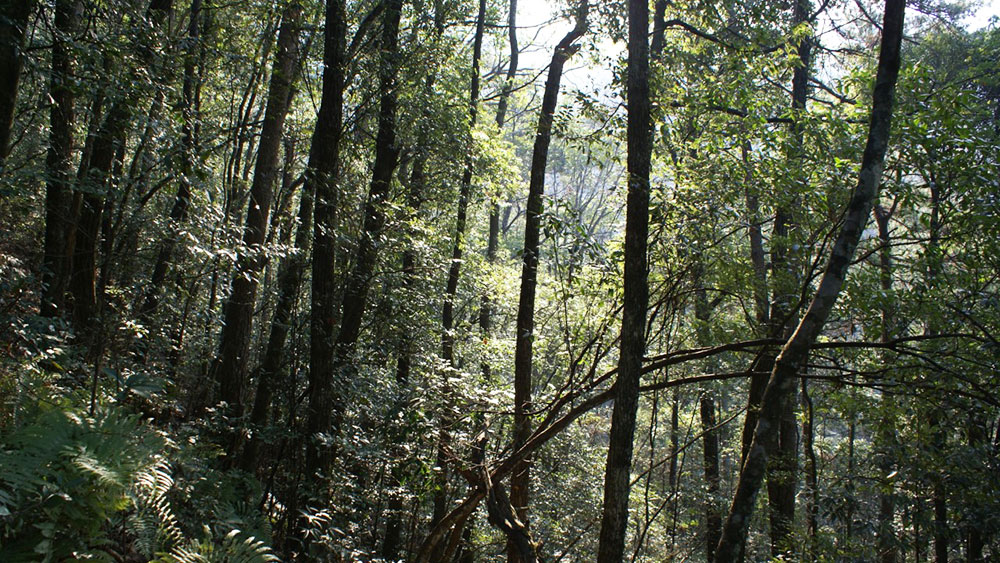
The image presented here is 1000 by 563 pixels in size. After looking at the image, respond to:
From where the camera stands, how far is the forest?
4457 millimetres

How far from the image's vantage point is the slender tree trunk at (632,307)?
14.8 feet

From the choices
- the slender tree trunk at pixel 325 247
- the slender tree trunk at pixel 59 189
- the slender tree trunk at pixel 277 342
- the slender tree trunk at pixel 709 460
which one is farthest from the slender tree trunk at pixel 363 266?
the slender tree trunk at pixel 709 460

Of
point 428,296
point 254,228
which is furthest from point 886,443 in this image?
point 254,228

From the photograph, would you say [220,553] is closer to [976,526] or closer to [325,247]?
[325,247]

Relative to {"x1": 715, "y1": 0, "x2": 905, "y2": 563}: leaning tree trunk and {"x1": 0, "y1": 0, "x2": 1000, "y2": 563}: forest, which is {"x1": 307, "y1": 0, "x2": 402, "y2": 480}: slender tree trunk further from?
{"x1": 715, "y1": 0, "x2": 905, "y2": 563}: leaning tree trunk

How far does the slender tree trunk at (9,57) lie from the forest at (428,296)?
0.08 feet

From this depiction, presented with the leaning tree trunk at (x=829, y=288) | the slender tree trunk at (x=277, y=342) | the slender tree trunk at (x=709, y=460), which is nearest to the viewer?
the leaning tree trunk at (x=829, y=288)

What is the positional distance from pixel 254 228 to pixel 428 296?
274 cm

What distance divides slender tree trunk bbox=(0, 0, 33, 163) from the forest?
3 cm

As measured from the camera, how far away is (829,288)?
14.1 ft

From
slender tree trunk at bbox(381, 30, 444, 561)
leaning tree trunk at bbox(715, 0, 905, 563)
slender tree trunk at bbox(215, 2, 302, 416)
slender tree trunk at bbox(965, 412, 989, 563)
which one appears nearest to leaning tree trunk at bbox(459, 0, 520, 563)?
slender tree trunk at bbox(381, 30, 444, 561)

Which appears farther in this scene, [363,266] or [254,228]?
[363,266]

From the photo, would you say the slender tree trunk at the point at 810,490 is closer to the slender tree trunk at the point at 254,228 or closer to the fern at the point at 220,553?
the fern at the point at 220,553

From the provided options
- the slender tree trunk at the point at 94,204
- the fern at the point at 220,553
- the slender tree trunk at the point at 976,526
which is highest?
the slender tree trunk at the point at 94,204
